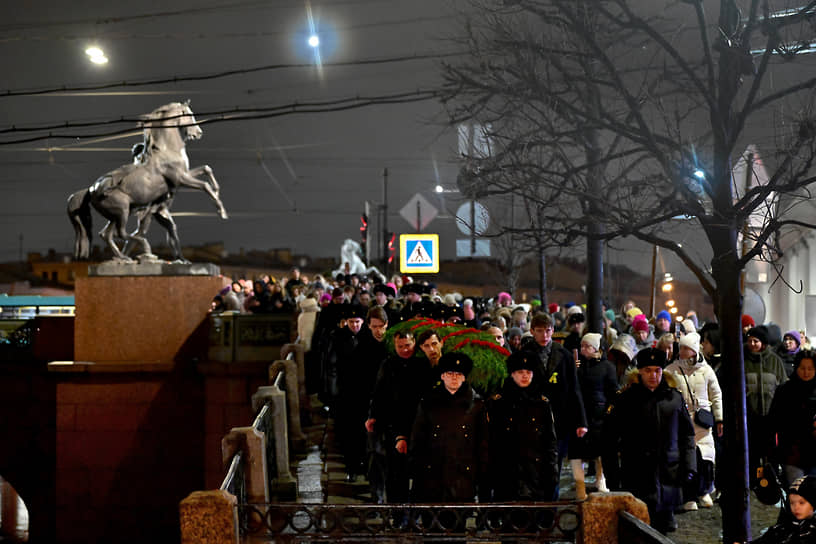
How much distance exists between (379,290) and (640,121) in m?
5.98

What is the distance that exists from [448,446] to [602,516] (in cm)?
149

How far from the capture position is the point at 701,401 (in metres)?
8.89

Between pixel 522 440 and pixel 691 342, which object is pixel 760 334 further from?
pixel 522 440

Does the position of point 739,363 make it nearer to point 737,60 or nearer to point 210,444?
point 737,60

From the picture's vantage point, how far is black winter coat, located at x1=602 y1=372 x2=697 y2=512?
24.3ft

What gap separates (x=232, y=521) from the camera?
18.2 feet

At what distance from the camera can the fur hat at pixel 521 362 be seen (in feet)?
22.1

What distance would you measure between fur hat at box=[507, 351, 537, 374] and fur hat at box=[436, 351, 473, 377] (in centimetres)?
39

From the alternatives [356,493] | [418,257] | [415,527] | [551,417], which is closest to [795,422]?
[551,417]

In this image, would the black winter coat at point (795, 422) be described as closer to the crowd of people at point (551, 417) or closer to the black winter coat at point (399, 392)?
the crowd of people at point (551, 417)

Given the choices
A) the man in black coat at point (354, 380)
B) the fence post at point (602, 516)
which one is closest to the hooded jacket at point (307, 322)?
the man in black coat at point (354, 380)

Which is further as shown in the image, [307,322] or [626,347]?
[307,322]

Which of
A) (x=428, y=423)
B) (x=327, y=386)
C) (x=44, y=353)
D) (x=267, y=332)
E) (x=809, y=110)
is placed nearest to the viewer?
(x=428, y=423)

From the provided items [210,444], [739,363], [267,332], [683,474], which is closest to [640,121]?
[739,363]
